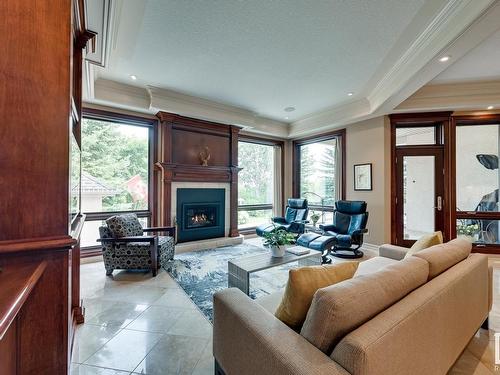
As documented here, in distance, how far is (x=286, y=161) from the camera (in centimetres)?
700

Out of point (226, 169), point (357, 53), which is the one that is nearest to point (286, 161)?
point (226, 169)

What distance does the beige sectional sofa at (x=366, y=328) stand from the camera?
0.92m

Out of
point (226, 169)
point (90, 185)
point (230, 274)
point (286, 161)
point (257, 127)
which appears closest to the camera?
point (230, 274)

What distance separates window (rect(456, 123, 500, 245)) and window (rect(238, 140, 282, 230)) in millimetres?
3938

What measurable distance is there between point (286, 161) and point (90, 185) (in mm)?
4814

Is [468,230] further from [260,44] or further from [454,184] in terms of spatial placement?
[260,44]

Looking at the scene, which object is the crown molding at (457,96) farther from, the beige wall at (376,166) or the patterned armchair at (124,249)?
the patterned armchair at (124,249)

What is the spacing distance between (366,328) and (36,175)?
1.55 meters

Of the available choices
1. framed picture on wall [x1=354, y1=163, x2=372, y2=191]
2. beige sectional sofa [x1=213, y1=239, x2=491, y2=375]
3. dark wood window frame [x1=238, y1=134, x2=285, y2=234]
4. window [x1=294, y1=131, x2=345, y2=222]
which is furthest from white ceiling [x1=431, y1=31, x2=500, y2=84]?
dark wood window frame [x1=238, y1=134, x2=285, y2=234]

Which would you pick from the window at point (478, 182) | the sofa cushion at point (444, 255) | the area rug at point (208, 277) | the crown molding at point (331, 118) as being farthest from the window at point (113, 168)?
the window at point (478, 182)

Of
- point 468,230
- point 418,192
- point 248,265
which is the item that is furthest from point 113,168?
point 468,230

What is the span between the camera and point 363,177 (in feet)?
16.8

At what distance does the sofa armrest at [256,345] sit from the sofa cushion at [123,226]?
252 centimetres

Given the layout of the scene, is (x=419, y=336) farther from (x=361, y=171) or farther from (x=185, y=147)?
(x=185, y=147)
